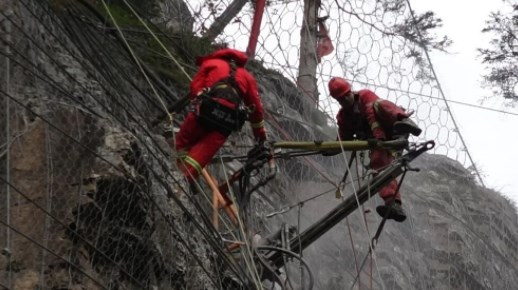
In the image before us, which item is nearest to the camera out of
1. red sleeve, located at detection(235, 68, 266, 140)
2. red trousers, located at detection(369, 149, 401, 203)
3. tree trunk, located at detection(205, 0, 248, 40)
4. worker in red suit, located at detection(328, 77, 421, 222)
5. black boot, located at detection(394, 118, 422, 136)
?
red sleeve, located at detection(235, 68, 266, 140)

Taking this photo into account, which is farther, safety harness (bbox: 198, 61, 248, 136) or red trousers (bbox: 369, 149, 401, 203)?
red trousers (bbox: 369, 149, 401, 203)

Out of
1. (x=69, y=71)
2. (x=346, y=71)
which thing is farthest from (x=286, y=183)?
(x=69, y=71)

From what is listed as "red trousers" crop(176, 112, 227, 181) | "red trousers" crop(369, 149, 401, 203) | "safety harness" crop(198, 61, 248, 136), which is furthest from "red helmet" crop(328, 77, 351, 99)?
"red trousers" crop(176, 112, 227, 181)

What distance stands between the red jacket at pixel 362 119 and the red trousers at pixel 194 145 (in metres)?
1.10

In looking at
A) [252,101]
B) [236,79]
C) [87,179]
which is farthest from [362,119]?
[87,179]

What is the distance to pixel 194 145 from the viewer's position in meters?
7.02

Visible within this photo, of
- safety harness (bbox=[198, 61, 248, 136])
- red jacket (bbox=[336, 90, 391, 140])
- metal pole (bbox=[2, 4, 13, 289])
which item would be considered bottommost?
metal pole (bbox=[2, 4, 13, 289])

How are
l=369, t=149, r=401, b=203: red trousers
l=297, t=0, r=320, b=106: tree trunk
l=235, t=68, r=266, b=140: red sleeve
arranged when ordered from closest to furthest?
1. l=235, t=68, r=266, b=140: red sleeve
2. l=369, t=149, r=401, b=203: red trousers
3. l=297, t=0, r=320, b=106: tree trunk

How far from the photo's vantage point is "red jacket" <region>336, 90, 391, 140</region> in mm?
7402

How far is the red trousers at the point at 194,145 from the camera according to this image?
684cm

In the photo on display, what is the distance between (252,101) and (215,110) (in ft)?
0.94

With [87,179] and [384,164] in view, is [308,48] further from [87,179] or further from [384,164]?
[87,179]

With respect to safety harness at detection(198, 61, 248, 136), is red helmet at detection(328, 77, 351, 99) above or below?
above

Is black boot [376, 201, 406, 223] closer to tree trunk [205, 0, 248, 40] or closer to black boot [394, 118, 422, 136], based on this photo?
black boot [394, 118, 422, 136]
